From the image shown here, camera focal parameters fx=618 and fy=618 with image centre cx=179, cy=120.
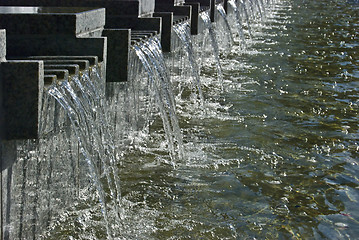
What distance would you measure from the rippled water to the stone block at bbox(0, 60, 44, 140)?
1441mm

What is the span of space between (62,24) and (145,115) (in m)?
2.92

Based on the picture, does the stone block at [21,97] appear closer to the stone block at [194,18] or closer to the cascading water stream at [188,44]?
the cascading water stream at [188,44]

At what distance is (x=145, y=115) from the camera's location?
8.47 meters

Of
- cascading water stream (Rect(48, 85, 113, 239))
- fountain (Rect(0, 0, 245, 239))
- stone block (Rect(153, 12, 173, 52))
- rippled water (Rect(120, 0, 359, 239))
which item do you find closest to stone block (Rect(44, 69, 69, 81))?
fountain (Rect(0, 0, 245, 239))

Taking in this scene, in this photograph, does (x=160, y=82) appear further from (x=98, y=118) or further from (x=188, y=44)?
(x=188, y=44)

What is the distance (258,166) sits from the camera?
7188mm

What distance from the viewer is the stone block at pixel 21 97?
423 cm

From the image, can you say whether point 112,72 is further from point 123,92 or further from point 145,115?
point 145,115

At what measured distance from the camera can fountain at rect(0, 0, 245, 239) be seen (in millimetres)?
4324

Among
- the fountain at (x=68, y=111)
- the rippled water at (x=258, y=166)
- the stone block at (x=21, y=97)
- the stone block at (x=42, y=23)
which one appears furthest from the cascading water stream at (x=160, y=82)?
the stone block at (x=21, y=97)

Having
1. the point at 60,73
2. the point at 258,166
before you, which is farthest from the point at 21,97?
the point at 258,166

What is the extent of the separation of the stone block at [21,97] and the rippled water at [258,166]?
4.73 ft

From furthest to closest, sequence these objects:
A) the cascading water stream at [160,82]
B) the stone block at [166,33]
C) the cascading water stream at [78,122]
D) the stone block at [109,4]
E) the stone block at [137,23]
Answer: the stone block at [166,33]
the stone block at [137,23]
the stone block at [109,4]
the cascading water stream at [160,82]
the cascading water stream at [78,122]

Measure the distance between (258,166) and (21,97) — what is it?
3602mm
